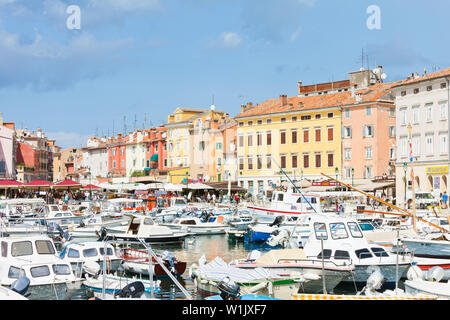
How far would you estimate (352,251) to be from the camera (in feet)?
58.4

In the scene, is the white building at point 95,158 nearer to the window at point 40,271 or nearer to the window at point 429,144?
the window at point 429,144

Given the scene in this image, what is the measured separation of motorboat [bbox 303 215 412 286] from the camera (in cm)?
1741

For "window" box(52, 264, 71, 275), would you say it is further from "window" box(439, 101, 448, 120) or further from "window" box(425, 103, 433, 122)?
"window" box(425, 103, 433, 122)

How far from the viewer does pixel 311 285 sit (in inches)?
643

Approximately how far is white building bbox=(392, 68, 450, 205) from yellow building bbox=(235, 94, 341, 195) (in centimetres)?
901

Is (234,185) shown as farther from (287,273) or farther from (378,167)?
(287,273)

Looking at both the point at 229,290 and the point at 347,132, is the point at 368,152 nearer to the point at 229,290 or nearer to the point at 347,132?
the point at 347,132

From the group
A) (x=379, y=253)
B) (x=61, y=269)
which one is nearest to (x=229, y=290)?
(x=61, y=269)

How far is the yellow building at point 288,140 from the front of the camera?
5681cm

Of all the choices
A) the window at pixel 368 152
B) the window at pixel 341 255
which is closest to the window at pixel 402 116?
the window at pixel 368 152
